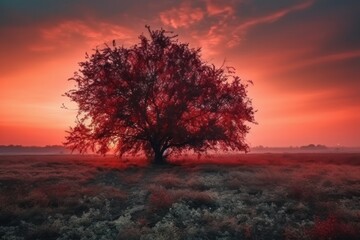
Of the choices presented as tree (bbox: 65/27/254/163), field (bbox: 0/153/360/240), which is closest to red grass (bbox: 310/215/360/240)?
field (bbox: 0/153/360/240)

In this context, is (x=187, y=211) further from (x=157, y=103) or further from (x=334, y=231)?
(x=157, y=103)

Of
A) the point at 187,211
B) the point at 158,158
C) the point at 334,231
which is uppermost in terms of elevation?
the point at 158,158

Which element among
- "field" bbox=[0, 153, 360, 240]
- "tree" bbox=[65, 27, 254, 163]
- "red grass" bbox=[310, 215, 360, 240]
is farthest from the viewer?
"tree" bbox=[65, 27, 254, 163]

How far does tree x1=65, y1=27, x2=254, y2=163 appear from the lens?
39125 mm

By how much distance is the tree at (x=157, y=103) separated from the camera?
3912cm

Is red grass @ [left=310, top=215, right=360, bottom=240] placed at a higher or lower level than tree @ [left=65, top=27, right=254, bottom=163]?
lower

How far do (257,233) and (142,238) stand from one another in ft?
15.9

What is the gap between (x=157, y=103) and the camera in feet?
134

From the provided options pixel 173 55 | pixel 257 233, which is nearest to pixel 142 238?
pixel 257 233

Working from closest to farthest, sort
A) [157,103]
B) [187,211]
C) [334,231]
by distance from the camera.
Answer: [334,231], [187,211], [157,103]

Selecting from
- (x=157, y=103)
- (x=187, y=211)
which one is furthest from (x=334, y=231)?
(x=157, y=103)

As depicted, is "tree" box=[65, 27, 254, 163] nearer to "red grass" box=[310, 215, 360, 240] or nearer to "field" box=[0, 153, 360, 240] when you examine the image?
"field" box=[0, 153, 360, 240]

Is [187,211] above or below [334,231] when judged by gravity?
above

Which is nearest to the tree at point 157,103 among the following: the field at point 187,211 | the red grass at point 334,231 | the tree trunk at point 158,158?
the tree trunk at point 158,158
